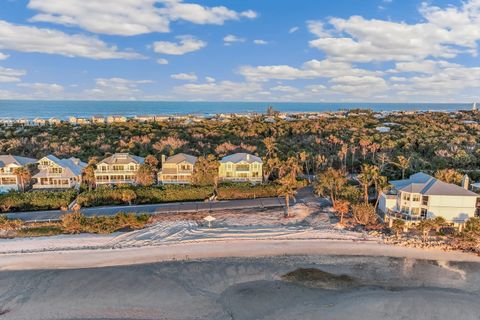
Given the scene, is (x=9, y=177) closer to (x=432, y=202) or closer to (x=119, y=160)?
(x=119, y=160)

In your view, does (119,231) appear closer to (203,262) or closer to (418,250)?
(203,262)

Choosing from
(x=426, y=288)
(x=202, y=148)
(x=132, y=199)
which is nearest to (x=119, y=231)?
(x=132, y=199)

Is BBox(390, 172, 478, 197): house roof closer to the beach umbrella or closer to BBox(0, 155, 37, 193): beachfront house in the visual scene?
the beach umbrella

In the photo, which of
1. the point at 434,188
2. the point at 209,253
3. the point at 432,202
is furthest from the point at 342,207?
the point at 209,253

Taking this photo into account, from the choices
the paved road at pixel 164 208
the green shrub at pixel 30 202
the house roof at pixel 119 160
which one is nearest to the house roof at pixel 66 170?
the house roof at pixel 119 160

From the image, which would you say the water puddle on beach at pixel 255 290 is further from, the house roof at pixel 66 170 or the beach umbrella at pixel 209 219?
the house roof at pixel 66 170
